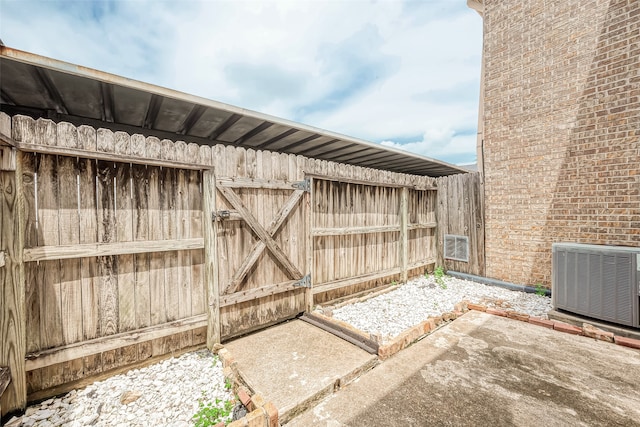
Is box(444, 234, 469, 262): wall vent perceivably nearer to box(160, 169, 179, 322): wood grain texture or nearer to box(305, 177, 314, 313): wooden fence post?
box(305, 177, 314, 313): wooden fence post

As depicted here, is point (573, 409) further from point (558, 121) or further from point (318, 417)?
point (558, 121)

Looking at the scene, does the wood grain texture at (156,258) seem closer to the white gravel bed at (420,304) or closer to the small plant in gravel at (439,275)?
the white gravel bed at (420,304)

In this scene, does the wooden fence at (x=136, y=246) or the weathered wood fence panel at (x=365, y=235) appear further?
the weathered wood fence panel at (x=365, y=235)

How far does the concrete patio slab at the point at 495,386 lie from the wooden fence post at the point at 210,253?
177cm

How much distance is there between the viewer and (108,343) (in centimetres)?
274

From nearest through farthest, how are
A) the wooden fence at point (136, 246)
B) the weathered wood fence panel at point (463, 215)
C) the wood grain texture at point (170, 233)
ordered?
the wooden fence at point (136, 246) < the wood grain texture at point (170, 233) < the weathered wood fence panel at point (463, 215)

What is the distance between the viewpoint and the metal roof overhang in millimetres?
2260

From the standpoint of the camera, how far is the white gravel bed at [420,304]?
13.8 feet

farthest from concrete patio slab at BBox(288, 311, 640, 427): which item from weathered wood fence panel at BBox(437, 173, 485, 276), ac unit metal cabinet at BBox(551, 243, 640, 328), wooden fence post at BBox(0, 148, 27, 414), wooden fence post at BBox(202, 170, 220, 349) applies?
weathered wood fence panel at BBox(437, 173, 485, 276)

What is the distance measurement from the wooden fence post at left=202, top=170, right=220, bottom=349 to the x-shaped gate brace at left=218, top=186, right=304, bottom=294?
16 cm

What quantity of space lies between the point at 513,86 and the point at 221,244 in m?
7.30

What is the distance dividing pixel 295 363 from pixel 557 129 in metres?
6.86

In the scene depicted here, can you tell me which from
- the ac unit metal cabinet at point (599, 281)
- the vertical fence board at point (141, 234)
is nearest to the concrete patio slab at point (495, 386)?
the ac unit metal cabinet at point (599, 281)

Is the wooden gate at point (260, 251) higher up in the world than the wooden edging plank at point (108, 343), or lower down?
higher up
